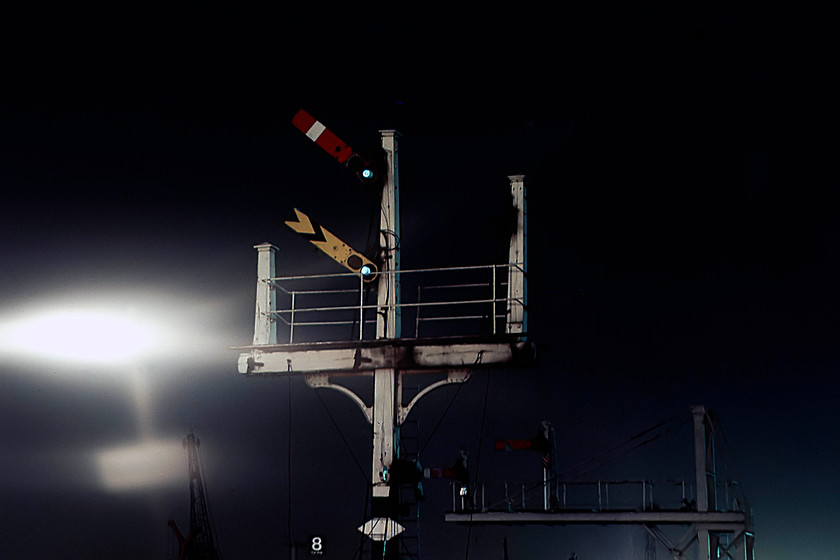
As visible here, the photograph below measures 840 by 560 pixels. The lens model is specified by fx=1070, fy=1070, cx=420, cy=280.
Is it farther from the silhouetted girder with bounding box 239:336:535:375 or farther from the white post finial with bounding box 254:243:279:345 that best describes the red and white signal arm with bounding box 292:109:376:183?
the silhouetted girder with bounding box 239:336:535:375

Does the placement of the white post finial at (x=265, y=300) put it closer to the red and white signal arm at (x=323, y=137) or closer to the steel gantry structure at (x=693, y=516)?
the red and white signal arm at (x=323, y=137)

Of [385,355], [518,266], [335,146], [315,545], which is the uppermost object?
[335,146]

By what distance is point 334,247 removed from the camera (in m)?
19.8

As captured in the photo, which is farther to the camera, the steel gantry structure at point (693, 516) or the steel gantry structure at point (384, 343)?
the steel gantry structure at point (693, 516)

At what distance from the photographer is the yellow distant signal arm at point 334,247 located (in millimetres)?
19609

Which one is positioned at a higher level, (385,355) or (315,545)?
(385,355)

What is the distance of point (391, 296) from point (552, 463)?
19943 mm

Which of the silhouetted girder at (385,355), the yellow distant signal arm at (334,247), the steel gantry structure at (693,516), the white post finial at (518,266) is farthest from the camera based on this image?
the steel gantry structure at (693,516)

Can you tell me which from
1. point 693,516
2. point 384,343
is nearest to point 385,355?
point 384,343

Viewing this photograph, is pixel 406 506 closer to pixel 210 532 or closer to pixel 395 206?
pixel 395 206

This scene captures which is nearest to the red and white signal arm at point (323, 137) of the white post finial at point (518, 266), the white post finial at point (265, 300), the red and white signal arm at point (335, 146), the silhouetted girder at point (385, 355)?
the red and white signal arm at point (335, 146)

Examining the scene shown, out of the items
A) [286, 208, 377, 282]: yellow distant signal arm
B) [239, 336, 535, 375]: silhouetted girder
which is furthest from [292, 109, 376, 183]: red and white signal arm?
[239, 336, 535, 375]: silhouetted girder

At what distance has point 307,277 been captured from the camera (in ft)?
63.6

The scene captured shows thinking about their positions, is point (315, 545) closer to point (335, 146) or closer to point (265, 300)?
point (265, 300)
